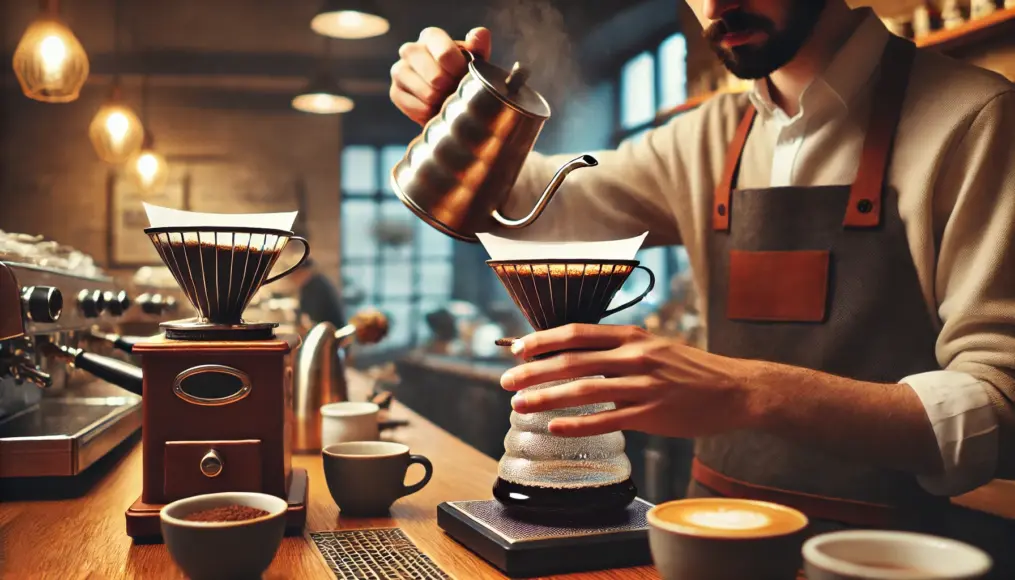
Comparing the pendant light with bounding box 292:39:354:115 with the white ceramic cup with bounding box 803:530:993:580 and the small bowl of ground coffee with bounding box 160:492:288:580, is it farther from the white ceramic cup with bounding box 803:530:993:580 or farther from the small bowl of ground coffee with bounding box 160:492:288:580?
the white ceramic cup with bounding box 803:530:993:580

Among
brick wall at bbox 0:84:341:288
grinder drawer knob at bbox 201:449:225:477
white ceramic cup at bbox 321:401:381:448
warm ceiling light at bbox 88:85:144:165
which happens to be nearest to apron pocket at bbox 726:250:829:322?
white ceramic cup at bbox 321:401:381:448

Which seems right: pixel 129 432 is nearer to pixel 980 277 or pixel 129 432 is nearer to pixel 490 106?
pixel 490 106

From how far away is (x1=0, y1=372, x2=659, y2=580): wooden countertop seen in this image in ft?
3.25

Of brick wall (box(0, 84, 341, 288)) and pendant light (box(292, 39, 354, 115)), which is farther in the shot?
brick wall (box(0, 84, 341, 288))

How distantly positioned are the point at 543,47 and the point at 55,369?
12.8ft

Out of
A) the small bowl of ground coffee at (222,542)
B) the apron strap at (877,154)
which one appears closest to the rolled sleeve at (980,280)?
the apron strap at (877,154)

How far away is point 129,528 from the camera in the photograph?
110 centimetres

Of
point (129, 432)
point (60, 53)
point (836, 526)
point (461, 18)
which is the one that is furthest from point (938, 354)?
point (461, 18)

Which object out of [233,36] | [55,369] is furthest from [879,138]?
[233,36]

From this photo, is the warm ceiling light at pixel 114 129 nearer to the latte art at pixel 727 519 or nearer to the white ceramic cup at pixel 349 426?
the white ceramic cup at pixel 349 426

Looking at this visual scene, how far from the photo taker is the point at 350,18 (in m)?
4.00

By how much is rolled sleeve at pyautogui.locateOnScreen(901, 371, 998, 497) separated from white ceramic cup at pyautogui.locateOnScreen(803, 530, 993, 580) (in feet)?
2.10

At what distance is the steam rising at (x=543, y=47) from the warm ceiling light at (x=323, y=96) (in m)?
1.26

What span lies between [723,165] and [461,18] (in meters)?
6.26
